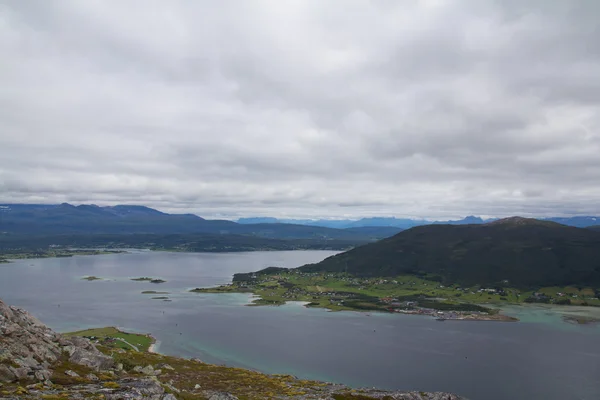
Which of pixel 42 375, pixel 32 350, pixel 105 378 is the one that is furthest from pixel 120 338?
pixel 42 375

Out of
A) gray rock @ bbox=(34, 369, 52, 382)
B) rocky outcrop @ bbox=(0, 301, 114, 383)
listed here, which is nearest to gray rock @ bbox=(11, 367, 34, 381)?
rocky outcrop @ bbox=(0, 301, 114, 383)

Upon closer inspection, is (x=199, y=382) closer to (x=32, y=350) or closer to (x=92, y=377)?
(x=92, y=377)

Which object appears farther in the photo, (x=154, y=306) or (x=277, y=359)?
(x=154, y=306)

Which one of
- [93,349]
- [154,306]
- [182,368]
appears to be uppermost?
[93,349]

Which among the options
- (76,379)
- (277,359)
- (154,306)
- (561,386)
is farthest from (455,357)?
(154,306)

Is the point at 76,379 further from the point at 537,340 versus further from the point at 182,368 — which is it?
the point at 537,340

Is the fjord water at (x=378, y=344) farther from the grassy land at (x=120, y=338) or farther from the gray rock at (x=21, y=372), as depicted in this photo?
the gray rock at (x=21, y=372)
